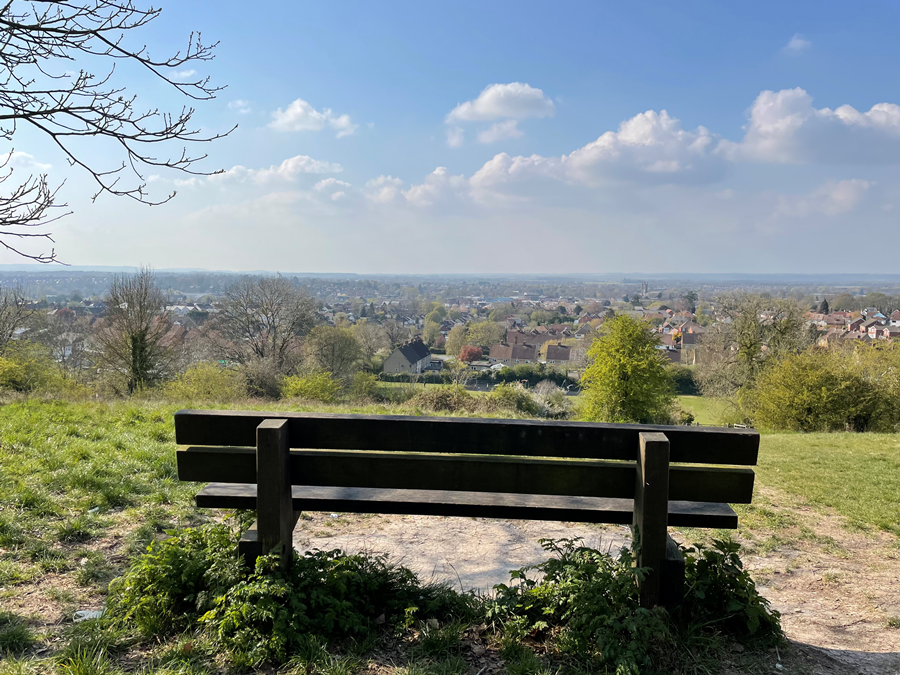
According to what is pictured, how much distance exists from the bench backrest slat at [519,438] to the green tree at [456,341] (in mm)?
84458

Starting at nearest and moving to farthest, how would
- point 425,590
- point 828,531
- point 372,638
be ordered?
point 372,638, point 425,590, point 828,531

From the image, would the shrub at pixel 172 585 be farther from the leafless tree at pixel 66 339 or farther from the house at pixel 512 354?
the house at pixel 512 354

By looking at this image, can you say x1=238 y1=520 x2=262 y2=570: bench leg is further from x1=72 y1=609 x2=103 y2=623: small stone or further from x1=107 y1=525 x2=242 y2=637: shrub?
x1=72 y1=609 x2=103 y2=623: small stone

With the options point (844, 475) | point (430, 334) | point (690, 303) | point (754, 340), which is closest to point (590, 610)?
point (844, 475)

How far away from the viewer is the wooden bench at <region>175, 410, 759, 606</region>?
117 inches

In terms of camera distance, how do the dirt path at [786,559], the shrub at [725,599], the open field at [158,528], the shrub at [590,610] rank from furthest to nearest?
1. the open field at [158,528]
2. the dirt path at [786,559]
3. the shrub at [725,599]
4. the shrub at [590,610]

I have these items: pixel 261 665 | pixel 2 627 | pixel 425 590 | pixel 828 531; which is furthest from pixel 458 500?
pixel 828 531

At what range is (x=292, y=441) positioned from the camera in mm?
3172

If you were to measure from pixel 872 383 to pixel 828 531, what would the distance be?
2413 cm

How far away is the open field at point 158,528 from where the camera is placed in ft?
12.2

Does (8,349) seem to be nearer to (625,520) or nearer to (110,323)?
(110,323)

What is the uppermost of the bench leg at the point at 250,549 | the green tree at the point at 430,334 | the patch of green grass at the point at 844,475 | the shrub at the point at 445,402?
the bench leg at the point at 250,549

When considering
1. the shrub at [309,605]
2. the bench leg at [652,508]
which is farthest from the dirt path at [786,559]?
the shrub at [309,605]

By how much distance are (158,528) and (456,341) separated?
287ft
